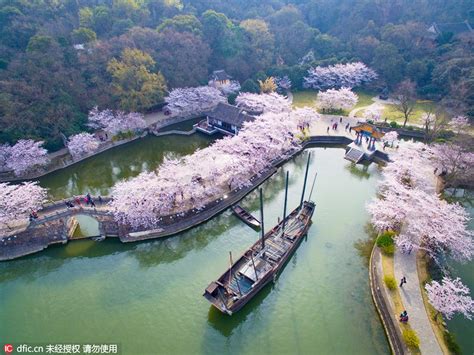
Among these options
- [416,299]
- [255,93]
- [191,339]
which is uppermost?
[255,93]

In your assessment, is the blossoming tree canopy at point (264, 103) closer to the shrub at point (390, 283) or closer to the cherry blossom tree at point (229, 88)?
the cherry blossom tree at point (229, 88)

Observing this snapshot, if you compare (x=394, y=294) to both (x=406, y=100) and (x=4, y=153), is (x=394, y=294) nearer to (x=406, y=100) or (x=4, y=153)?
(x=406, y=100)

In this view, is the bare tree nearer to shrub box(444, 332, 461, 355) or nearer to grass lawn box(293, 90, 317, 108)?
grass lawn box(293, 90, 317, 108)

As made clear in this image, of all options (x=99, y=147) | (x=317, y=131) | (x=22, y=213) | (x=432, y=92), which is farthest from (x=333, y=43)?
(x=22, y=213)

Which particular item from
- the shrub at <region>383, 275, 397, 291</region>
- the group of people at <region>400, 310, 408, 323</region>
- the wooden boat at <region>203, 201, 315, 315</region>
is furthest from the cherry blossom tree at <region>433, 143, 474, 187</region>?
the group of people at <region>400, 310, 408, 323</region>

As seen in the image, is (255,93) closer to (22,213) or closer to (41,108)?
(41,108)

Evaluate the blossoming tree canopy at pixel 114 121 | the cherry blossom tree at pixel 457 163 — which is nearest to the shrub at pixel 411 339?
the cherry blossom tree at pixel 457 163
